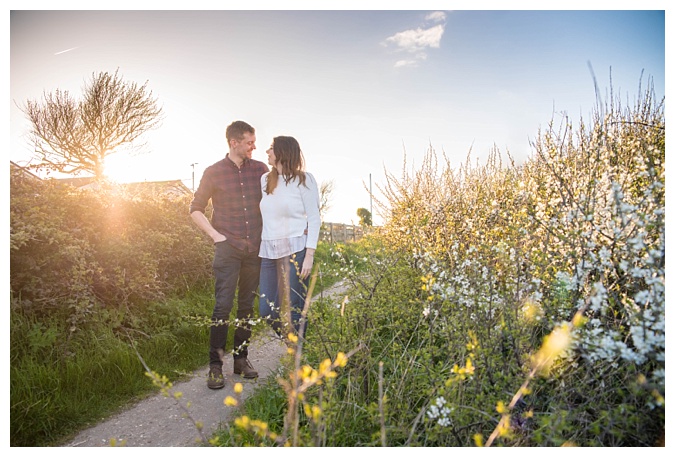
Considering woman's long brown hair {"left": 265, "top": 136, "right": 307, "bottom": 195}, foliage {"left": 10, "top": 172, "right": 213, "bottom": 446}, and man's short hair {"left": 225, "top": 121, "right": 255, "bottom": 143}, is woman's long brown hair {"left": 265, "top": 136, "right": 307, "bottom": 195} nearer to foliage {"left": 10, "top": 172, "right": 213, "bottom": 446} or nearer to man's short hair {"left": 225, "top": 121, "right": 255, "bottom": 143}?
man's short hair {"left": 225, "top": 121, "right": 255, "bottom": 143}

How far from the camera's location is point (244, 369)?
3531mm

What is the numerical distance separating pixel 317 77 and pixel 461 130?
1209 mm

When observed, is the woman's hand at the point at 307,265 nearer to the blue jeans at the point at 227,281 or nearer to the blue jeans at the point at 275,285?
the blue jeans at the point at 275,285

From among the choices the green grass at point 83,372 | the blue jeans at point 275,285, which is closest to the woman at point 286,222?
the blue jeans at point 275,285

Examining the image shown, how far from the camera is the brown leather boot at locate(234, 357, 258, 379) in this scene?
137 inches

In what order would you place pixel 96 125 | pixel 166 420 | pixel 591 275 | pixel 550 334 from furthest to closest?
pixel 96 125 → pixel 166 420 → pixel 550 334 → pixel 591 275

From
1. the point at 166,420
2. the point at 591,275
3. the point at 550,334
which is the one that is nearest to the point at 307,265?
the point at 166,420

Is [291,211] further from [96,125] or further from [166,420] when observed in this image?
[96,125]

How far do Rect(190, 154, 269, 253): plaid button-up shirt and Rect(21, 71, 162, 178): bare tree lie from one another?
206cm

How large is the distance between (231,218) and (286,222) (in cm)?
47

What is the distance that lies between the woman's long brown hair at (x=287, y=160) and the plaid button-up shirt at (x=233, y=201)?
211 millimetres

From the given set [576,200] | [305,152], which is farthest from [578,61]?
[305,152]

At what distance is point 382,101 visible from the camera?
3.27 m

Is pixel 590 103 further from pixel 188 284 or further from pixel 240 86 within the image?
pixel 188 284
